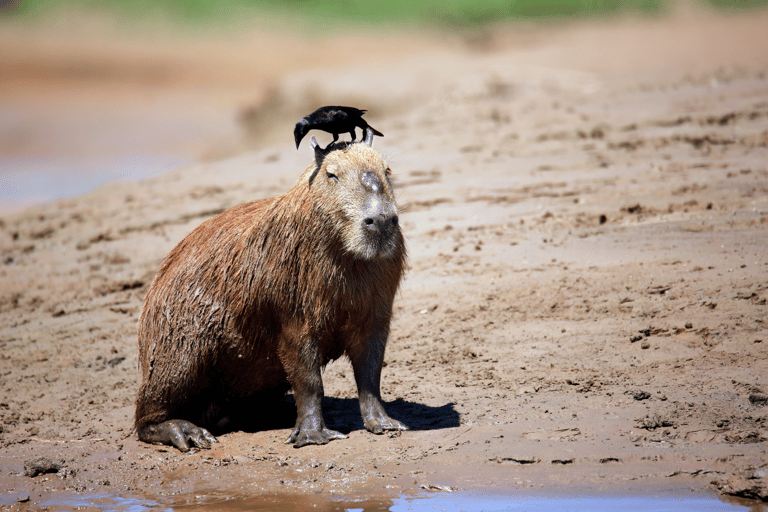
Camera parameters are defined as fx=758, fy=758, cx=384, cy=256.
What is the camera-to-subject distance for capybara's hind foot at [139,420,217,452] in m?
5.07

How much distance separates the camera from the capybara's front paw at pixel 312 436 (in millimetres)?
4812

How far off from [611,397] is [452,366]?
1.40 metres

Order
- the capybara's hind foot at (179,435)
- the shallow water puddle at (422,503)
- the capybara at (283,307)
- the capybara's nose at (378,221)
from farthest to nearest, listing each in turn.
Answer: the capybara's hind foot at (179,435), the capybara at (283,307), the capybara's nose at (378,221), the shallow water puddle at (422,503)

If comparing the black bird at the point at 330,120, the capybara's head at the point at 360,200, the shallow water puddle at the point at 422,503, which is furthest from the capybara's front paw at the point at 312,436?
the black bird at the point at 330,120

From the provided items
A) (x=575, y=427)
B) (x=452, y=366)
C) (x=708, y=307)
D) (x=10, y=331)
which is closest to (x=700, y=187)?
(x=708, y=307)

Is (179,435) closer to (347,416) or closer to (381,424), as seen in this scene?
(347,416)

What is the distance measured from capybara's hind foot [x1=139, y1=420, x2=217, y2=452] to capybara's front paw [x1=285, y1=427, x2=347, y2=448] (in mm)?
609

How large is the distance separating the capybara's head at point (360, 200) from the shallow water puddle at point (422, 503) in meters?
1.43

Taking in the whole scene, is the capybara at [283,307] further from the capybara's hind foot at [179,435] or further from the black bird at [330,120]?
the black bird at [330,120]

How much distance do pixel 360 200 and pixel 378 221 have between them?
19 cm

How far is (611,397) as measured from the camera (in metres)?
5.13

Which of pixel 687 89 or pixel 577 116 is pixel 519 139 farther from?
pixel 687 89

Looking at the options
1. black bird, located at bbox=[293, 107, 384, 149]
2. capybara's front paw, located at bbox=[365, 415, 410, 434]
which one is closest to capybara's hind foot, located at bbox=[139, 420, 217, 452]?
capybara's front paw, located at bbox=[365, 415, 410, 434]

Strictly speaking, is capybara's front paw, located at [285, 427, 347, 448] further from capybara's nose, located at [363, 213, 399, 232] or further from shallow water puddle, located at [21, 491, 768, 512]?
capybara's nose, located at [363, 213, 399, 232]
